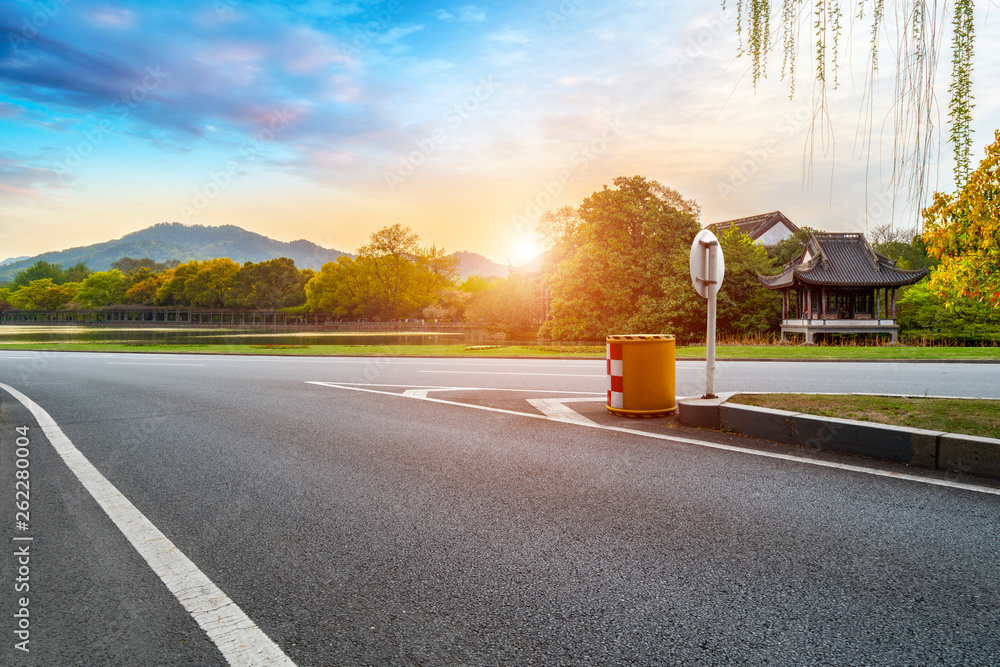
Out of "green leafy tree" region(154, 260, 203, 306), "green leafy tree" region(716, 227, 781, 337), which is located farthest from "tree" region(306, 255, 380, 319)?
"green leafy tree" region(716, 227, 781, 337)

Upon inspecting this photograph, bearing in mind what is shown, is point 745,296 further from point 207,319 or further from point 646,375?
point 207,319

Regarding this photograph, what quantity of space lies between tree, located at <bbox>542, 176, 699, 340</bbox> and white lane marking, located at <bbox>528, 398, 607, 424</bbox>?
24.5m

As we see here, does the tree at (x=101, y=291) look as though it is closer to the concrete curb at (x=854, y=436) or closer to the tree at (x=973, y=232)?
the concrete curb at (x=854, y=436)

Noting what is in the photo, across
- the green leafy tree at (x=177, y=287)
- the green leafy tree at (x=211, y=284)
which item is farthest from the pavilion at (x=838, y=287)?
the green leafy tree at (x=177, y=287)

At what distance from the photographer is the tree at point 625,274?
33.2 meters

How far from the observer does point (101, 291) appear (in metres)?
136

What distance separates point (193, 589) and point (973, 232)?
333 inches

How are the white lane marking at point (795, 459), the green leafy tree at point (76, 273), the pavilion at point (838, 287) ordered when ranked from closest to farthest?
the white lane marking at point (795, 459) → the pavilion at point (838, 287) → the green leafy tree at point (76, 273)

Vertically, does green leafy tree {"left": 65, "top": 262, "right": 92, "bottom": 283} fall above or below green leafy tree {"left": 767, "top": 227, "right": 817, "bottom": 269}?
above

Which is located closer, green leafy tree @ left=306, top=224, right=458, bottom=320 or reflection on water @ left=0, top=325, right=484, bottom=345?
reflection on water @ left=0, top=325, right=484, bottom=345

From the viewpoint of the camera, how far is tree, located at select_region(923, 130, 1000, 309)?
670 cm

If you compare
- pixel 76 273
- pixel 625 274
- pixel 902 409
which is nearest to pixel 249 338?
pixel 625 274

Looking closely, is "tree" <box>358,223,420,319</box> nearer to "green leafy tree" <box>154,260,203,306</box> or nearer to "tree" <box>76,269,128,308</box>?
"green leafy tree" <box>154,260,203,306</box>

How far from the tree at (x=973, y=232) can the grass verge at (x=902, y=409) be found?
146cm
